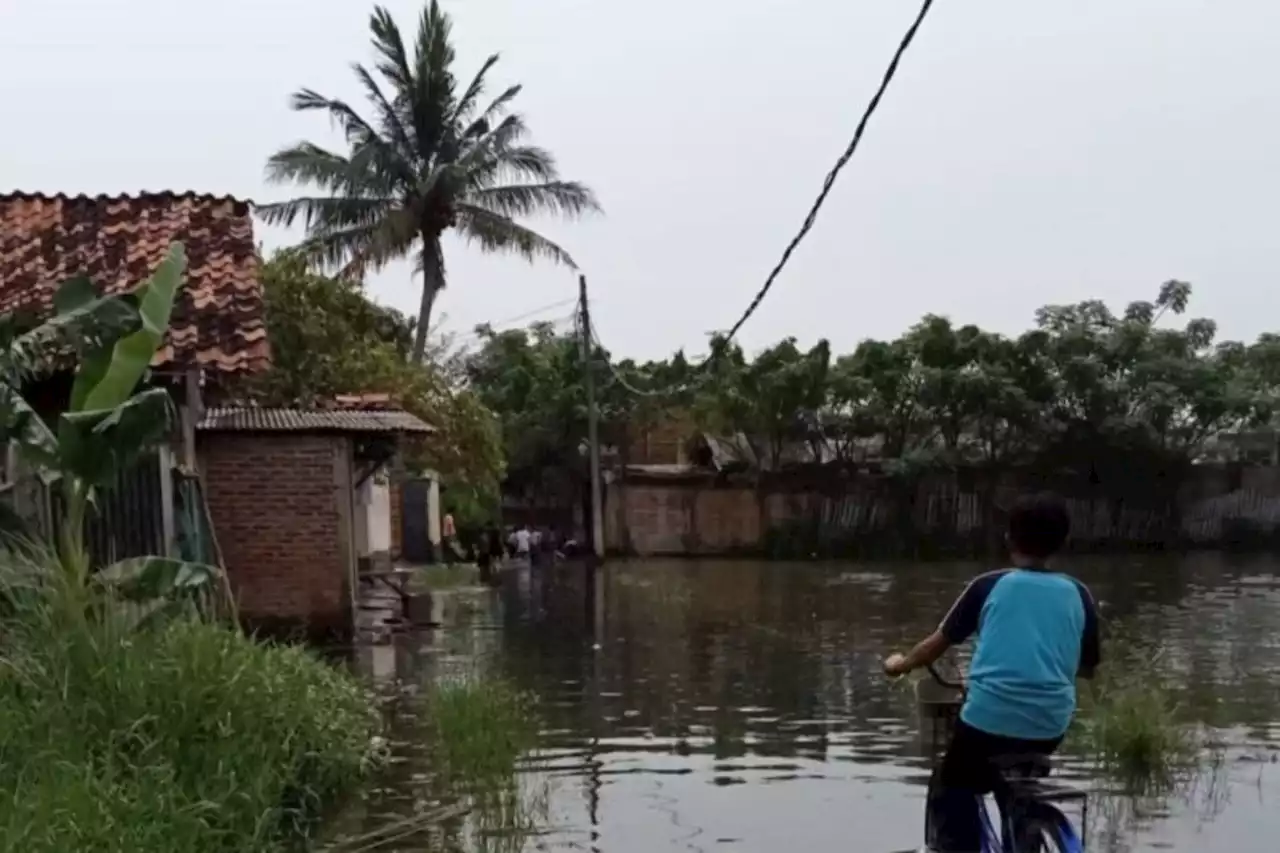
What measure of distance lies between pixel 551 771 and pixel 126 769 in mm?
3415

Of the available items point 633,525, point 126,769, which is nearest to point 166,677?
point 126,769

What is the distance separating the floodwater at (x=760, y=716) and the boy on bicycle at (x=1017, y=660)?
2.70 m

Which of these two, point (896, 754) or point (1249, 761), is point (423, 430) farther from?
point (1249, 761)

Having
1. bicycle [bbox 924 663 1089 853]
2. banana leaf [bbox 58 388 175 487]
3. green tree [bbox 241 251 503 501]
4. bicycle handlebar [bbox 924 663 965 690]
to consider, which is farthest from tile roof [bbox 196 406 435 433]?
bicycle [bbox 924 663 1089 853]

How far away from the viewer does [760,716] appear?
12.6m

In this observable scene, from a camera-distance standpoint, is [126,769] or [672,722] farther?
[672,722]

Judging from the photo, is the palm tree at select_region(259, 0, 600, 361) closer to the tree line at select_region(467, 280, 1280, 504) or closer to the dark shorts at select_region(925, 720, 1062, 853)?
the tree line at select_region(467, 280, 1280, 504)

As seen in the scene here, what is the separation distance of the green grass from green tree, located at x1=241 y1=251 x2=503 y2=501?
11.3 meters

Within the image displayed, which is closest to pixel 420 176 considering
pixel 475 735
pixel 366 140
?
pixel 366 140

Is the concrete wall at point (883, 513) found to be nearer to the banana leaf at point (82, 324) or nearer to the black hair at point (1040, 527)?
the banana leaf at point (82, 324)

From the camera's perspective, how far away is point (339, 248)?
104 ft

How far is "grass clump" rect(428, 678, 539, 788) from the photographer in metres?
9.29

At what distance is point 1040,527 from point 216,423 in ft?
40.8

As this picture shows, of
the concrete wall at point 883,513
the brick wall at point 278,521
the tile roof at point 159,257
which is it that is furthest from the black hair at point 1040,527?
the concrete wall at point 883,513
